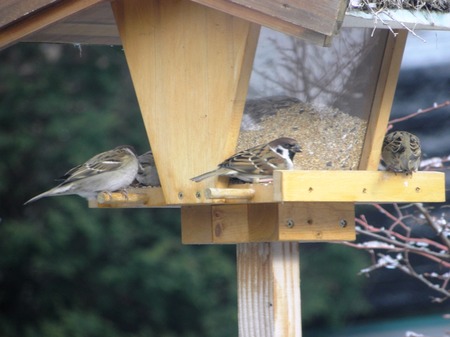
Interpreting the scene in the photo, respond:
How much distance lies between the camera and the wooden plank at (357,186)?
2781 mm

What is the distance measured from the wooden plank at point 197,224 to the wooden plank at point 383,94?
526mm

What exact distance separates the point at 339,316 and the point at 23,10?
18.7 feet

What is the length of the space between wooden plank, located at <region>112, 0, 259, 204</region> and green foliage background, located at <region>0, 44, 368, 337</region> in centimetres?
427

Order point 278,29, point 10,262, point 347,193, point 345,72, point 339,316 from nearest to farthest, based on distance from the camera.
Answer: point 278,29 < point 347,193 < point 345,72 < point 10,262 < point 339,316

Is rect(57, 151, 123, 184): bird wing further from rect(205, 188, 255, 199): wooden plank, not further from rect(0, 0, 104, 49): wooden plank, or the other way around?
rect(205, 188, 255, 199): wooden plank

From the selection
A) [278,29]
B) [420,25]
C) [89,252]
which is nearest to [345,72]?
[420,25]

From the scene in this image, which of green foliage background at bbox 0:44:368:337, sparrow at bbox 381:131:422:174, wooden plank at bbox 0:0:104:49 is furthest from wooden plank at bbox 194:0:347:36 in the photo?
green foliage background at bbox 0:44:368:337

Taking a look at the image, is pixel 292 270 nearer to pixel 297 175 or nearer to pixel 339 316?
pixel 297 175

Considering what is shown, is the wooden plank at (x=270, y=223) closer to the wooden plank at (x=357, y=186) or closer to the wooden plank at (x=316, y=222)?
the wooden plank at (x=316, y=222)

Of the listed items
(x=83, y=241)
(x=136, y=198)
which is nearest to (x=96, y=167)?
(x=136, y=198)

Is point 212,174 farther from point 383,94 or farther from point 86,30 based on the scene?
point 86,30

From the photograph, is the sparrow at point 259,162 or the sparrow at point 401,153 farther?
the sparrow at point 401,153

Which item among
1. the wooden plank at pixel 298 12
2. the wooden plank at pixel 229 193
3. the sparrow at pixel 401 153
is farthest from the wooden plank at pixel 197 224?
the wooden plank at pixel 298 12

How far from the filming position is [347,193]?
2.95m
